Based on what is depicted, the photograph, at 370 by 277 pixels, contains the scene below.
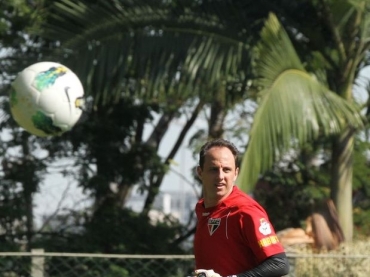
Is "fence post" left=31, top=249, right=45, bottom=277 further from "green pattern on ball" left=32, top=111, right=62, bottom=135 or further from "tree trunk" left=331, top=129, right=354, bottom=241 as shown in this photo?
"tree trunk" left=331, top=129, right=354, bottom=241

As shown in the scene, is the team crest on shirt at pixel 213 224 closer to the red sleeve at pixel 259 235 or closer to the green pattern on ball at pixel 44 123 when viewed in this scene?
the red sleeve at pixel 259 235

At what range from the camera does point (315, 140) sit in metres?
12.0

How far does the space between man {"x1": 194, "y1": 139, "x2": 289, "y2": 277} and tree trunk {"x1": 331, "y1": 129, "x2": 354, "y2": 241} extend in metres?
6.63

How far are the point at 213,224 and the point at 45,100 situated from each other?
4.56 meters

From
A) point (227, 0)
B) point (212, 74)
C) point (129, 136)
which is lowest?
point (129, 136)

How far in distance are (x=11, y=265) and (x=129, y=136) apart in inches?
119

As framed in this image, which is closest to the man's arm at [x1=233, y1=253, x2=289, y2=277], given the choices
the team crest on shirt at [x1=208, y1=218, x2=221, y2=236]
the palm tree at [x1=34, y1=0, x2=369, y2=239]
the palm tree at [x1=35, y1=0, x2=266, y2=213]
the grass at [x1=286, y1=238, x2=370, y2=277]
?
the team crest on shirt at [x1=208, y1=218, x2=221, y2=236]

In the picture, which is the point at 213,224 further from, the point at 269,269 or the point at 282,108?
the point at 282,108

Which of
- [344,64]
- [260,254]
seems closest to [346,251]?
[344,64]

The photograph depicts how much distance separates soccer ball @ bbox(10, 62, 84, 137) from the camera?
8867 mm

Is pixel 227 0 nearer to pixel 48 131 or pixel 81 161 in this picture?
pixel 81 161

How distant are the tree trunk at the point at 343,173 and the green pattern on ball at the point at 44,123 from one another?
347 centimetres

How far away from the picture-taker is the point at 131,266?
31.4ft

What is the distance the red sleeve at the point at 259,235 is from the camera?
4352 mm
